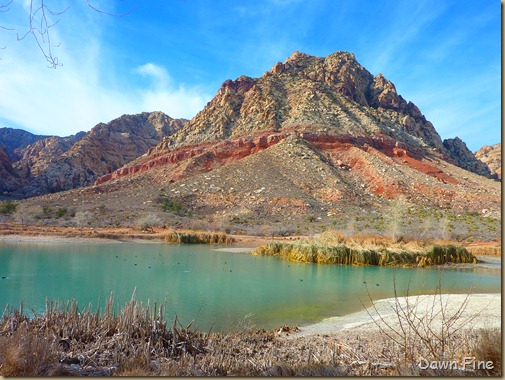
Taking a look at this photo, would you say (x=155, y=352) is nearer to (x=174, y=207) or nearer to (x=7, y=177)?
(x=174, y=207)

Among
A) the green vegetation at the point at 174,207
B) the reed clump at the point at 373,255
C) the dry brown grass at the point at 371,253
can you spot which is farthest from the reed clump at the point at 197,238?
the green vegetation at the point at 174,207

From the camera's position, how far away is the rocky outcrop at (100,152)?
9500 centimetres

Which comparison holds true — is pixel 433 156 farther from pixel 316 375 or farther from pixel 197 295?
pixel 316 375

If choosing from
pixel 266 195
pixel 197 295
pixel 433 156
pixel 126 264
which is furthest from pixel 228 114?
pixel 197 295

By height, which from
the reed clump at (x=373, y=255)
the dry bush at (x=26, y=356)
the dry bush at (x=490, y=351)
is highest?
the reed clump at (x=373, y=255)

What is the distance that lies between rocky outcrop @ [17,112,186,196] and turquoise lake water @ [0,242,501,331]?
79496 millimetres

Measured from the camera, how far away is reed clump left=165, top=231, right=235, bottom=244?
113 feet

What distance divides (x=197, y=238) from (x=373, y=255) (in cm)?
1744

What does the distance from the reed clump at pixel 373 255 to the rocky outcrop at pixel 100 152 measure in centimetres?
8469

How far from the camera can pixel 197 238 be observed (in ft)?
116

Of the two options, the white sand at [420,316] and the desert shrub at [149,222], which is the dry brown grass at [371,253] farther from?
the desert shrub at [149,222]

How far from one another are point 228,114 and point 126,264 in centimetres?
6440

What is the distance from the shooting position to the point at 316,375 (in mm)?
4305

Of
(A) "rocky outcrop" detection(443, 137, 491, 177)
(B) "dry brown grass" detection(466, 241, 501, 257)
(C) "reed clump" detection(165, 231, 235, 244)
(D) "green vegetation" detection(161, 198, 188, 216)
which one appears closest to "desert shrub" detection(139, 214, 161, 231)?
(D) "green vegetation" detection(161, 198, 188, 216)
